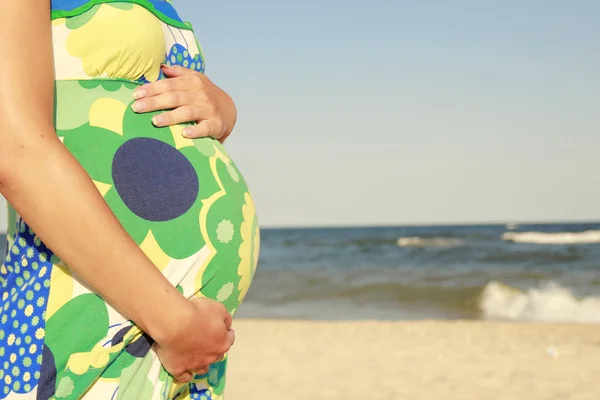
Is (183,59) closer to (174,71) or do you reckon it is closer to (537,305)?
(174,71)

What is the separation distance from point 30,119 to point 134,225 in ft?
0.70

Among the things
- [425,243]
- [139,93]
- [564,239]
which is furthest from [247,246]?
[564,239]

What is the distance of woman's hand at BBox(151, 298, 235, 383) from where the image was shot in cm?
97

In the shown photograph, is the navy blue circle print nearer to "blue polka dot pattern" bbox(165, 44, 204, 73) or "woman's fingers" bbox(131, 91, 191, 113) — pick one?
"woman's fingers" bbox(131, 91, 191, 113)

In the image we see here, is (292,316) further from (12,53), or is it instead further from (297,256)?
(297,256)

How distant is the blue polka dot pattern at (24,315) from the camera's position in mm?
952

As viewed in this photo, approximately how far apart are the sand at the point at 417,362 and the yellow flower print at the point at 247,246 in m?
3.74

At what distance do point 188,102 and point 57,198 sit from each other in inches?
14.2

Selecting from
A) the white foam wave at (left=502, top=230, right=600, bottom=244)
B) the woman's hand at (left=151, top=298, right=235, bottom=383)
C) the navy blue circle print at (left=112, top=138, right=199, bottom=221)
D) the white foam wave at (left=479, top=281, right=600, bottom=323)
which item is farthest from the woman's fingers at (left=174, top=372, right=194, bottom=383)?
the white foam wave at (left=502, top=230, right=600, bottom=244)

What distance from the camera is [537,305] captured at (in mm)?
10914

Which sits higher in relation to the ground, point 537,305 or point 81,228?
point 81,228

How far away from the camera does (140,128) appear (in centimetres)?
109

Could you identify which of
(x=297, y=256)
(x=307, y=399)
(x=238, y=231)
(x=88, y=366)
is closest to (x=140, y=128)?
(x=238, y=231)

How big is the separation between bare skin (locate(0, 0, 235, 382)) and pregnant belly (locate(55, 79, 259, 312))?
71 millimetres
